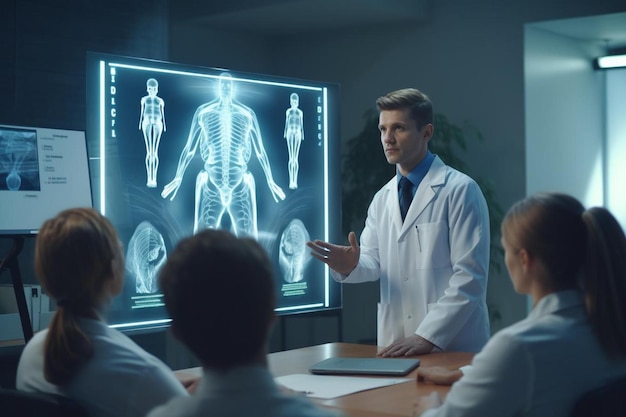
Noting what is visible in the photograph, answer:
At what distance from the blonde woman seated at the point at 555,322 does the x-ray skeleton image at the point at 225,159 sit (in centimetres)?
169

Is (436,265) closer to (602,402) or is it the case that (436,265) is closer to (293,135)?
(293,135)

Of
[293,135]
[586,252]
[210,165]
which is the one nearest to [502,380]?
[586,252]

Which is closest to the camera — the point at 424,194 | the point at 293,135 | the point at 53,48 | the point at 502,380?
the point at 502,380

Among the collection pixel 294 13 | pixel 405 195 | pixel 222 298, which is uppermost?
pixel 294 13

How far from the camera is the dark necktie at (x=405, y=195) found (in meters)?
3.25

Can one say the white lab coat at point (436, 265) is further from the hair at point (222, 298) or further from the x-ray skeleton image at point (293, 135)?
the hair at point (222, 298)

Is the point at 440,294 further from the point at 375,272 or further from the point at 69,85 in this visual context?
the point at 69,85

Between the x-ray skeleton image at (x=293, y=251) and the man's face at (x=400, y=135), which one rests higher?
the man's face at (x=400, y=135)

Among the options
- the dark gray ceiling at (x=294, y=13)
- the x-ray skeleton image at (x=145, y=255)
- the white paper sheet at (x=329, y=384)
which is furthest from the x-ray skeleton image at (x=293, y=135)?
the dark gray ceiling at (x=294, y=13)

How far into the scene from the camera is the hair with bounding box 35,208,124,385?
1629 mm

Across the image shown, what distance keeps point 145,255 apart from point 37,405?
5.35ft

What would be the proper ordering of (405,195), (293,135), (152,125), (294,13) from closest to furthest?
(152,125)
(405,195)
(293,135)
(294,13)

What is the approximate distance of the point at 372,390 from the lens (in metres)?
2.16

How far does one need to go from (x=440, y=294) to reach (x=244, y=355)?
197 centimetres
